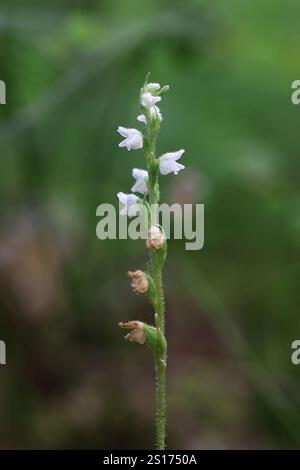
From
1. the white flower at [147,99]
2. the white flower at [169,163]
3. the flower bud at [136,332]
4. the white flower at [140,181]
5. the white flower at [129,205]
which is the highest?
the white flower at [147,99]

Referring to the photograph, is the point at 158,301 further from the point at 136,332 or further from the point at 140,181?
the point at 140,181

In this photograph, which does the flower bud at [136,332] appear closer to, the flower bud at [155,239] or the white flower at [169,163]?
the flower bud at [155,239]

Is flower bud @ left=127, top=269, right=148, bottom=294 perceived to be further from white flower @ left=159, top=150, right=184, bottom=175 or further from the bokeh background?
the bokeh background

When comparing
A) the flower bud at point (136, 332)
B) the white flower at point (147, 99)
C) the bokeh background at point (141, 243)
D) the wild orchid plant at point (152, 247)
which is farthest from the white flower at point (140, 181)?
the bokeh background at point (141, 243)

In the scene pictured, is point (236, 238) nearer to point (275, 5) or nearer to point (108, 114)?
point (108, 114)

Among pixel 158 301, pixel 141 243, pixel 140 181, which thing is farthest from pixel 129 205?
pixel 141 243

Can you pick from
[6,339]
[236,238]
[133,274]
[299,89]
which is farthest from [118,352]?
[133,274]

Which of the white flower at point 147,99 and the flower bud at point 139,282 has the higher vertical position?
the white flower at point 147,99
